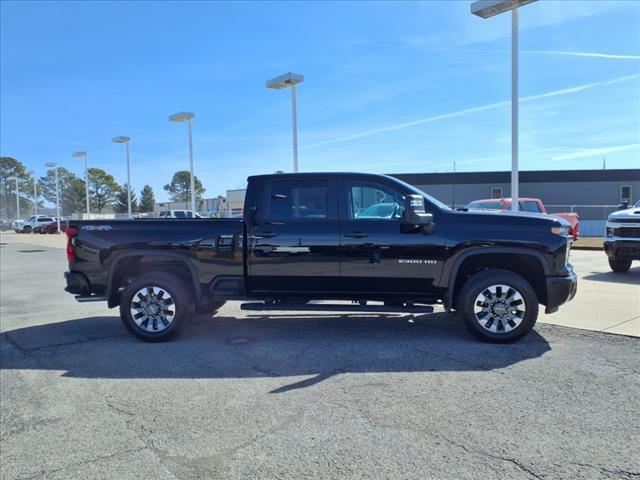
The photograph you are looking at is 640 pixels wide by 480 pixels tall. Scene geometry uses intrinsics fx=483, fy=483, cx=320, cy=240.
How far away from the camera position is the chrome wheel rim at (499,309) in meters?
5.50

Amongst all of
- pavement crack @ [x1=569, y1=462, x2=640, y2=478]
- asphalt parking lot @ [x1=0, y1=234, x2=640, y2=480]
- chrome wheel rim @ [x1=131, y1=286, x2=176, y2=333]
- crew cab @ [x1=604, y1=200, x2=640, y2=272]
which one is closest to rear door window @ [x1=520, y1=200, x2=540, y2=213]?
crew cab @ [x1=604, y1=200, x2=640, y2=272]

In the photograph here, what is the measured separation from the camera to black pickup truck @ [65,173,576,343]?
5520 millimetres

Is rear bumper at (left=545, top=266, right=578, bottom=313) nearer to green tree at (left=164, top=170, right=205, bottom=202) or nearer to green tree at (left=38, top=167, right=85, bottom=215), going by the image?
green tree at (left=38, top=167, right=85, bottom=215)

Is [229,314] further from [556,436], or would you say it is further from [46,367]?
→ [556,436]

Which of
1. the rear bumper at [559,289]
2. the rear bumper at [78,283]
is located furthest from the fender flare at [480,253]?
the rear bumper at [78,283]

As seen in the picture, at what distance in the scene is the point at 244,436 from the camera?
3465 mm

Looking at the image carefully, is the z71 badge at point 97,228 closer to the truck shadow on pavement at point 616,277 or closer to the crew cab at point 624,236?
the truck shadow on pavement at point 616,277

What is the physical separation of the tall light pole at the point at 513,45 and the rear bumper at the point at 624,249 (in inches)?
92.2

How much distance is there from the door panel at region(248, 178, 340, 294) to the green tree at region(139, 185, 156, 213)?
329ft

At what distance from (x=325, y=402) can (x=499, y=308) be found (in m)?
2.57

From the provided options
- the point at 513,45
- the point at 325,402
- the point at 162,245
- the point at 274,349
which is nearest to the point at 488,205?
the point at 513,45

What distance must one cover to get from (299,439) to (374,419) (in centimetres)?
63

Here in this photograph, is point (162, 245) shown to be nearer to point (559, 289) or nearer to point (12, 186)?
point (559, 289)

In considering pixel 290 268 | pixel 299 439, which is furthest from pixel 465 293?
pixel 299 439
